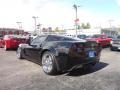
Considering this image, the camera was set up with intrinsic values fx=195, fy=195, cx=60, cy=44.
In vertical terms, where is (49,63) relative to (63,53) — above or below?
below

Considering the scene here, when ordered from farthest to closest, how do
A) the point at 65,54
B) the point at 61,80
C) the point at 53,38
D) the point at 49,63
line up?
the point at 53,38 < the point at 49,63 < the point at 65,54 < the point at 61,80

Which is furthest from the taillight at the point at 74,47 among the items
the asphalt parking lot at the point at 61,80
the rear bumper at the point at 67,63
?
the asphalt parking lot at the point at 61,80

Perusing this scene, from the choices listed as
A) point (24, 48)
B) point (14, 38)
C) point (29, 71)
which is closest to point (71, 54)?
point (29, 71)

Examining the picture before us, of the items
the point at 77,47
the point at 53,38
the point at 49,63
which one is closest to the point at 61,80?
the point at 49,63

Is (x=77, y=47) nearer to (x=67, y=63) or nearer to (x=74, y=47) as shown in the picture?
(x=74, y=47)

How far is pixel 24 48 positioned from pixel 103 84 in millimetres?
4689

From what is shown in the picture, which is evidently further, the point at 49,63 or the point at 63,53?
the point at 49,63

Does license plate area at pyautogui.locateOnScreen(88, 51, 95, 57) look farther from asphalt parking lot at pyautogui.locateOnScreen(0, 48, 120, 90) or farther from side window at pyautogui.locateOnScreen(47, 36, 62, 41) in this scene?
side window at pyautogui.locateOnScreen(47, 36, 62, 41)

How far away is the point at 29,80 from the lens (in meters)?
5.79

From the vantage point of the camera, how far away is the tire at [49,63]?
632 cm

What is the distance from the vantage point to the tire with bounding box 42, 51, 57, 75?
6.32 m

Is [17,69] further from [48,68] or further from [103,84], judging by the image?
[103,84]

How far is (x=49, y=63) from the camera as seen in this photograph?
659 cm

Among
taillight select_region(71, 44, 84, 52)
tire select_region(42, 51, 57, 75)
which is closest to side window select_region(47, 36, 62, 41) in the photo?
tire select_region(42, 51, 57, 75)
